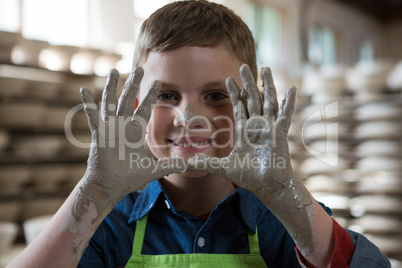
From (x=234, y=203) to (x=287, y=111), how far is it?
0.85 ft

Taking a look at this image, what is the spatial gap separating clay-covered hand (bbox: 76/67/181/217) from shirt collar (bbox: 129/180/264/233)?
0.15 metres

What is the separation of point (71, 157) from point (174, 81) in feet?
6.91

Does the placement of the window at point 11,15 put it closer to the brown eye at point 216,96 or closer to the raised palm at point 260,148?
the brown eye at point 216,96

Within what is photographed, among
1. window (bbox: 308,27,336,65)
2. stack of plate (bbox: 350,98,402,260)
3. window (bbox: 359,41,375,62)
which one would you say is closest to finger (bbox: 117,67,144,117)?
stack of plate (bbox: 350,98,402,260)

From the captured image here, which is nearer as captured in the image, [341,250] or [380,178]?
[341,250]

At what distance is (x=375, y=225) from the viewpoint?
99.8 inches

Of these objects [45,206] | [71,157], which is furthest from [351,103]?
[45,206]

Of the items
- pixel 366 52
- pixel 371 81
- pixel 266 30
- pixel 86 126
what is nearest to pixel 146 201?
pixel 86 126

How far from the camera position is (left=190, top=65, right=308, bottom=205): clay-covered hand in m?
0.70

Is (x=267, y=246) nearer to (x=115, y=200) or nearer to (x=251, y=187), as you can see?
(x=251, y=187)

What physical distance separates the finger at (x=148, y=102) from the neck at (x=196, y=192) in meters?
0.22

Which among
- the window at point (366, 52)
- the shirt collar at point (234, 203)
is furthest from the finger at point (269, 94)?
the window at point (366, 52)

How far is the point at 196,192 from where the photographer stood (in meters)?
0.87

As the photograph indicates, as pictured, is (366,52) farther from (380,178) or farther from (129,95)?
(129,95)
